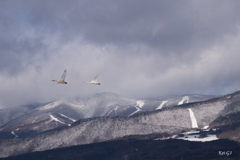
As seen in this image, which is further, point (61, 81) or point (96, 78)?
point (96, 78)

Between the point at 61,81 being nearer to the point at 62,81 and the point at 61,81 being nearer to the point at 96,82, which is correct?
the point at 62,81

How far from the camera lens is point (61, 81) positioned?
98.7 metres

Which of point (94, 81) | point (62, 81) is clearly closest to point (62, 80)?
point (62, 81)

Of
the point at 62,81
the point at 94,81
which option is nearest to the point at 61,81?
the point at 62,81

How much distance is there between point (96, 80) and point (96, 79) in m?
0.34

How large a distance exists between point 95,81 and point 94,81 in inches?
13.0

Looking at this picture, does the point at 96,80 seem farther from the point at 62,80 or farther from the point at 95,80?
the point at 62,80

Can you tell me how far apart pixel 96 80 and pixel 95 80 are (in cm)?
36

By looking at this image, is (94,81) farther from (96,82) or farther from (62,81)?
(62,81)

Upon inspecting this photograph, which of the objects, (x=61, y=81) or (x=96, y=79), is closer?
(x=61, y=81)

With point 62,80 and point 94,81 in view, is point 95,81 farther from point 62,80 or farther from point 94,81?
point 62,80

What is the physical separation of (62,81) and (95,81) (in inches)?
431

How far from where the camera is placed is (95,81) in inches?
4107

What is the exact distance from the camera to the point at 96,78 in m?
105
